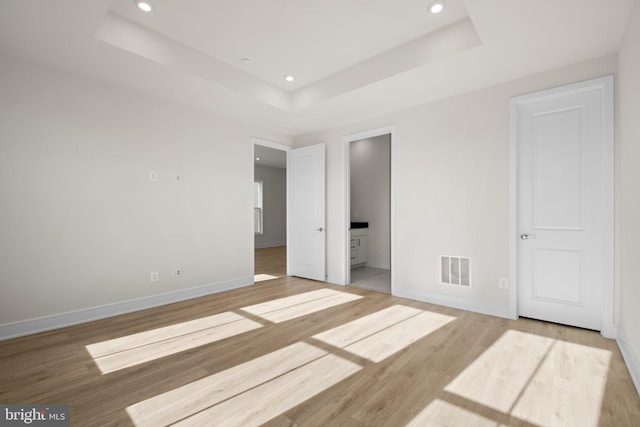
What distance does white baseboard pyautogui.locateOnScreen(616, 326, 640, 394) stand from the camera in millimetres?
1894

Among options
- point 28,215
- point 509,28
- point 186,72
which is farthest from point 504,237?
point 28,215

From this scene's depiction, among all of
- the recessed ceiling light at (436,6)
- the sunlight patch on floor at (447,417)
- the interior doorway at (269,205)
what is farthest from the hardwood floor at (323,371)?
the interior doorway at (269,205)

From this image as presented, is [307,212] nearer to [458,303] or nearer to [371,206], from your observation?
[371,206]

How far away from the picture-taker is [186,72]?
3043 millimetres

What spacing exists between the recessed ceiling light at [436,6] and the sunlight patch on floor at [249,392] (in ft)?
9.68

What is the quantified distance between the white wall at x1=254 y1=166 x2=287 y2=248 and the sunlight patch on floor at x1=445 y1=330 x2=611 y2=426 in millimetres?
8387

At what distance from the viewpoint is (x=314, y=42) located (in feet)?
9.72

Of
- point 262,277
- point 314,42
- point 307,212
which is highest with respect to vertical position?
point 314,42

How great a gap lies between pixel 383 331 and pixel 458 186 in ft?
6.40

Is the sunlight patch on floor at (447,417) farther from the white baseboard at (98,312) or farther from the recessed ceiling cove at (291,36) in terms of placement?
the white baseboard at (98,312)

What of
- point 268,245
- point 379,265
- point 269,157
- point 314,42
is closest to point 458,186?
point 314,42

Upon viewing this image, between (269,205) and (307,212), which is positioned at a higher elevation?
(269,205)

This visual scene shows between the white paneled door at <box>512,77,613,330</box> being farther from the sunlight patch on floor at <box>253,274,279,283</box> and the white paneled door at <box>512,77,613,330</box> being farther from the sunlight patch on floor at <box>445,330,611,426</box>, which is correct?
the sunlight patch on floor at <box>253,274,279,283</box>

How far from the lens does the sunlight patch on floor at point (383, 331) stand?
8.11 ft
